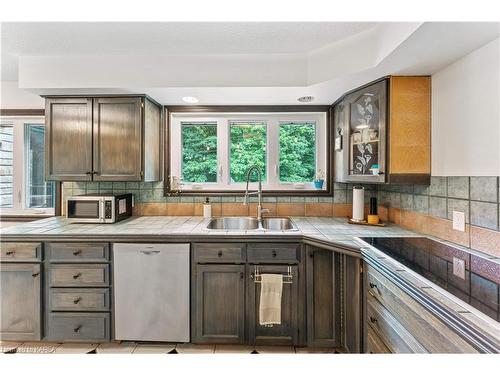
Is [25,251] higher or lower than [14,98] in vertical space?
lower

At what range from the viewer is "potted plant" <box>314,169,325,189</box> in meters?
2.54

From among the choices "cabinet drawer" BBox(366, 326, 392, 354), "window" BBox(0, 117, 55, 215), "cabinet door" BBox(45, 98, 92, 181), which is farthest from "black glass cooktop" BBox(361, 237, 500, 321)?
"window" BBox(0, 117, 55, 215)

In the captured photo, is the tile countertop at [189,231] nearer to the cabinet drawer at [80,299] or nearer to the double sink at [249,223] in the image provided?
the double sink at [249,223]

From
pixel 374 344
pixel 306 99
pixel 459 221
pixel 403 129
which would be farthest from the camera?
pixel 306 99

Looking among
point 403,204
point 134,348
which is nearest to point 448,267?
point 403,204

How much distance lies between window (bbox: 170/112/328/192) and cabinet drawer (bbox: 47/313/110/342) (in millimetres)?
1317

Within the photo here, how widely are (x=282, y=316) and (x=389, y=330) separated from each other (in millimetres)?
820

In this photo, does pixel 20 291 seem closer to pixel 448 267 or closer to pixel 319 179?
pixel 319 179

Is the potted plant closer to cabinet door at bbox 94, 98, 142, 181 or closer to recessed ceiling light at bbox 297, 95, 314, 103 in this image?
recessed ceiling light at bbox 297, 95, 314, 103

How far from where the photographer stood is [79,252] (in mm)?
1856

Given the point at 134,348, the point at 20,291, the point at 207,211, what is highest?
the point at 207,211

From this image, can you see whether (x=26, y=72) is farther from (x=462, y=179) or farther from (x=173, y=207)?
(x=462, y=179)

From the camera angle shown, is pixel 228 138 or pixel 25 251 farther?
pixel 228 138

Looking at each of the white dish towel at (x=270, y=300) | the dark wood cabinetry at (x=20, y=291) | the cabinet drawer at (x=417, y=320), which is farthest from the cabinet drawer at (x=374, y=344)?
the dark wood cabinetry at (x=20, y=291)
